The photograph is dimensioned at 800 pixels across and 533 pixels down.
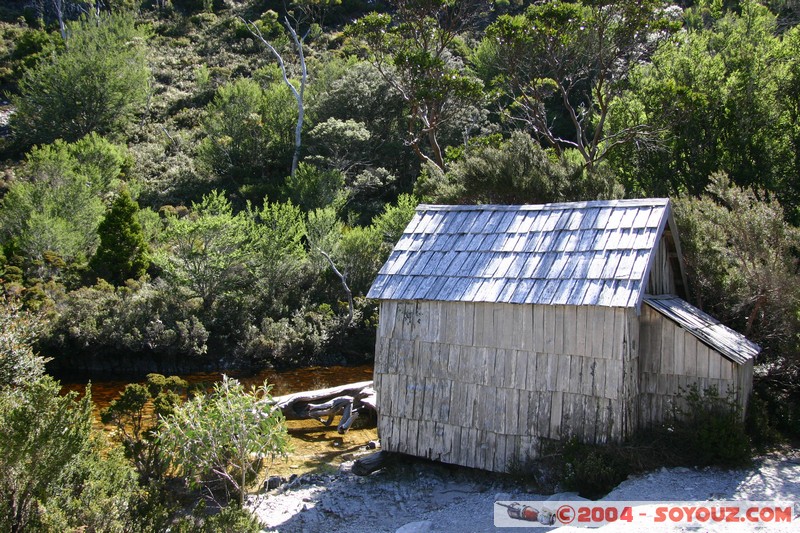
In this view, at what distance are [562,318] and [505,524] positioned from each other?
3037 millimetres

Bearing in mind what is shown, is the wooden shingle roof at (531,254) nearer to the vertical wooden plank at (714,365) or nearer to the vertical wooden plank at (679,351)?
the vertical wooden plank at (679,351)

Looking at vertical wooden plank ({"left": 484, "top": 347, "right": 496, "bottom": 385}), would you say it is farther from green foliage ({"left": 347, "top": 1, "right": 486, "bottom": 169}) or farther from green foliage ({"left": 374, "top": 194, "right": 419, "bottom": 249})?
green foliage ({"left": 374, "top": 194, "right": 419, "bottom": 249})

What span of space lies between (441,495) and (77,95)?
3859 cm

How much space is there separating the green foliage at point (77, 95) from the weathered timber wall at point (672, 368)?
3813cm

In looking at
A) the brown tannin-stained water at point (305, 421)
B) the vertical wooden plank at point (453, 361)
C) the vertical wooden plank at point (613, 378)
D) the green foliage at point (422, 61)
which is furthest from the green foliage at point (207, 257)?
the vertical wooden plank at point (613, 378)

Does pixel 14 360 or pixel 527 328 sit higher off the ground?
pixel 527 328

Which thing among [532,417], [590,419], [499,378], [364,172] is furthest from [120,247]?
[590,419]

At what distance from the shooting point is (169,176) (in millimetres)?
38469

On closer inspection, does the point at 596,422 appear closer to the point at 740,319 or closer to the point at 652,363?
the point at 652,363

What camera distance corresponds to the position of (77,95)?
40.3 metres

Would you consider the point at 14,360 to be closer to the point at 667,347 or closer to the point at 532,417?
the point at 532,417

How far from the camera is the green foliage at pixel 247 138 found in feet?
123

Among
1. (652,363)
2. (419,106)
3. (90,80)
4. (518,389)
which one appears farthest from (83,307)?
(90,80)

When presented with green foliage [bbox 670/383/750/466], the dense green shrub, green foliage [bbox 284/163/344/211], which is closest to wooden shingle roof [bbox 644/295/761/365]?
green foliage [bbox 670/383/750/466]
